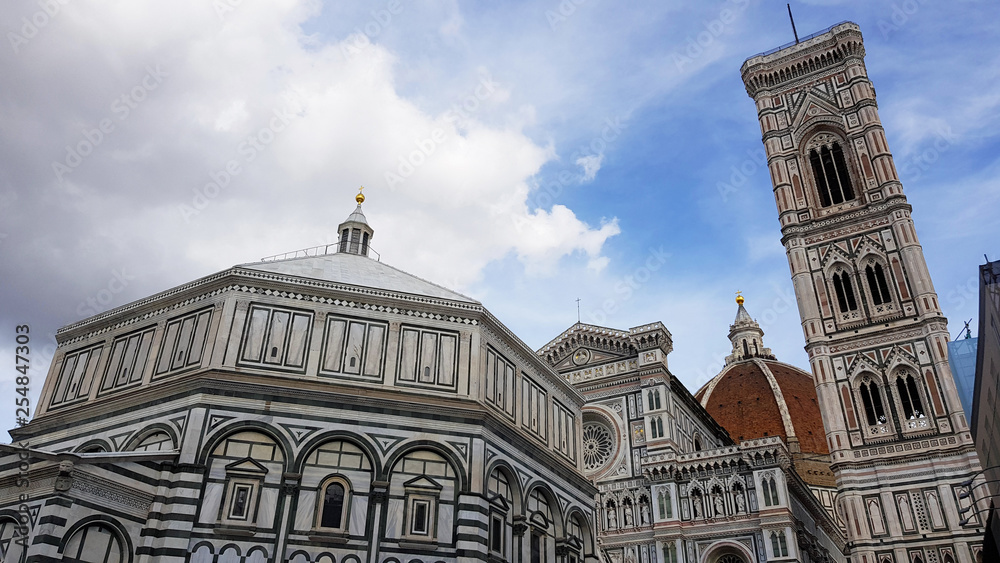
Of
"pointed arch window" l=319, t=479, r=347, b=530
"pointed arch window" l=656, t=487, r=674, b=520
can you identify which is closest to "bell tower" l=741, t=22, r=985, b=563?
"pointed arch window" l=656, t=487, r=674, b=520

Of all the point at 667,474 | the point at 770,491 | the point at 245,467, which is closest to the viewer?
the point at 245,467

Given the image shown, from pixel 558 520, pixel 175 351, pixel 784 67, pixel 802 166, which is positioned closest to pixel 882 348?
pixel 802 166

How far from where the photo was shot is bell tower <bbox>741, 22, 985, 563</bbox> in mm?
36781

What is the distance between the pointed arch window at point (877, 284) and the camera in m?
42.8

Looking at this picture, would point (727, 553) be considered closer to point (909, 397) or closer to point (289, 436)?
point (909, 397)

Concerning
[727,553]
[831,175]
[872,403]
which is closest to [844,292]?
[872,403]

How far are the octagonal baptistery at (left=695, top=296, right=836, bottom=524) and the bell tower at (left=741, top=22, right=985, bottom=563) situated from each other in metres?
26.7

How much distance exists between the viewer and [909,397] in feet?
131

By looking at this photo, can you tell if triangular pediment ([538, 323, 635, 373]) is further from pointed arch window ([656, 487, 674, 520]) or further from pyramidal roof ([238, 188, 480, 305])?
pyramidal roof ([238, 188, 480, 305])

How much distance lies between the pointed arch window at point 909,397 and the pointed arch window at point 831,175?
12574 millimetres

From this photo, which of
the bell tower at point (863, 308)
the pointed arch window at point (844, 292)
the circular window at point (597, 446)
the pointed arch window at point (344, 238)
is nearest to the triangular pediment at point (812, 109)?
the bell tower at point (863, 308)

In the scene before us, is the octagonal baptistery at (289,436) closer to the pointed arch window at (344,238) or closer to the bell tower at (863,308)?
the pointed arch window at (344,238)

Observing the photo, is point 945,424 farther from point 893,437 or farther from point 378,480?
point 378,480

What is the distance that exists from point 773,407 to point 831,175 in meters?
34.6
